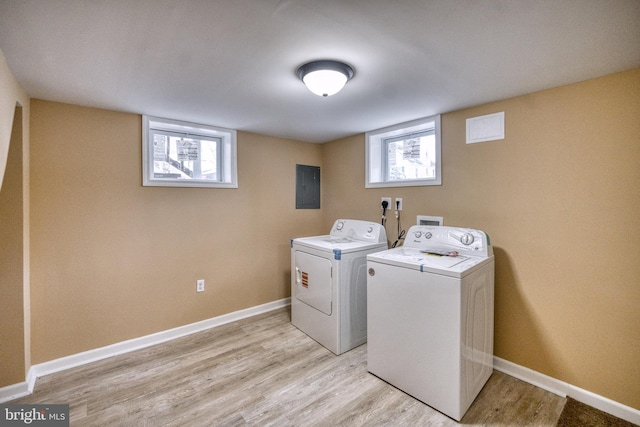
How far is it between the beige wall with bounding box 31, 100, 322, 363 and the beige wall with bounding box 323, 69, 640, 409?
2112mm

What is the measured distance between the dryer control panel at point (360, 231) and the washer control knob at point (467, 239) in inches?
29.1

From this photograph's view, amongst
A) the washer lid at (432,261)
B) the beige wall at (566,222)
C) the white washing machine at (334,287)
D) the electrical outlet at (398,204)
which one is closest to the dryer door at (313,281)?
the white washing machine at (334,287)

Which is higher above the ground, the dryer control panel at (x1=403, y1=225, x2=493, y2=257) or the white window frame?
the white window frame

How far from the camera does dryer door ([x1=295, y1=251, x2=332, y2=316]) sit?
239 cm

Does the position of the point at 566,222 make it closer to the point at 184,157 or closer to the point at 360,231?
the point at 360,231

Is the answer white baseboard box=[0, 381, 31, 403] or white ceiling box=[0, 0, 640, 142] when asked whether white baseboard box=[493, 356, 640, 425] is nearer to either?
white ceiling box=[0, 0, 640, 142]

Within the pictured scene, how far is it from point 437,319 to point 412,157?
5.51 feet

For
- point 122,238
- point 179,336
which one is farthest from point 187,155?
point 179,336

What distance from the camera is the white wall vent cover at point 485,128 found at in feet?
6.79

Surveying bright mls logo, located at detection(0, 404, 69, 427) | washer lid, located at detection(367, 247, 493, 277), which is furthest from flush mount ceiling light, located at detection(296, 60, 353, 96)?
bright mls logo, located at detection(0, 404, 69, 427)

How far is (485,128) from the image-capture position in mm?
2145

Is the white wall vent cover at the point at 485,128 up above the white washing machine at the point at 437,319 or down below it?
above

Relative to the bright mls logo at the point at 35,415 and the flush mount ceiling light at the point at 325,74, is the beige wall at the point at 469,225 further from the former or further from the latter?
the flush mount ceiling light at the point at 325,74

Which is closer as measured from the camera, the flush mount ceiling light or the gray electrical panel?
the flush mount ceiling light
